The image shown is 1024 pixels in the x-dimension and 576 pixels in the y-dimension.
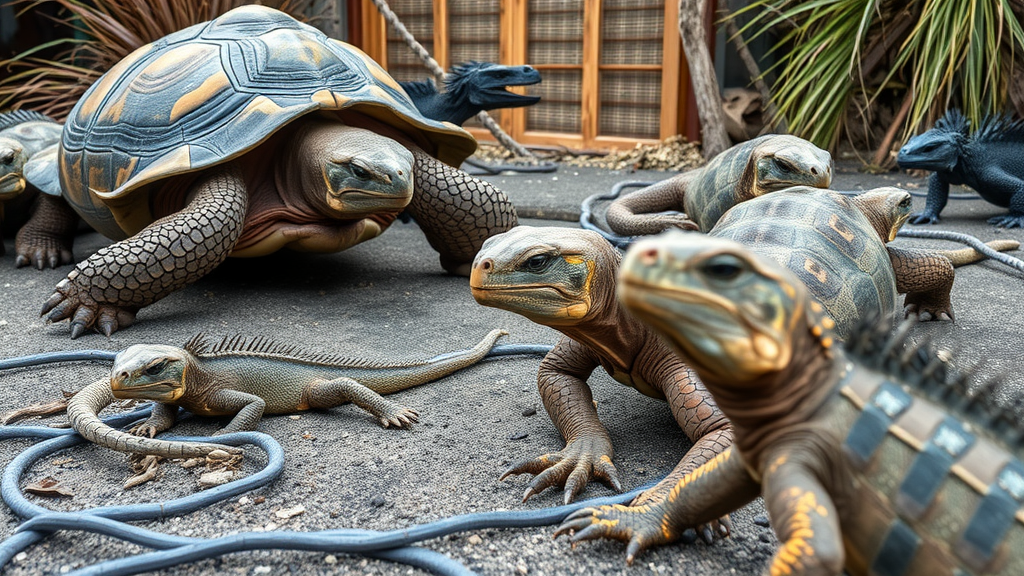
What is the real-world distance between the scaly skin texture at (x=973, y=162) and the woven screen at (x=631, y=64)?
13.2 feet

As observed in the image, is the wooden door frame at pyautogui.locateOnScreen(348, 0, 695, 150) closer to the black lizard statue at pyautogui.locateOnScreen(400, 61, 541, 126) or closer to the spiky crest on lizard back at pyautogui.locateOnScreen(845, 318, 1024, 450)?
the black lizard statue at pyautogui.locateOnScreen(400, 61, 541, 126)

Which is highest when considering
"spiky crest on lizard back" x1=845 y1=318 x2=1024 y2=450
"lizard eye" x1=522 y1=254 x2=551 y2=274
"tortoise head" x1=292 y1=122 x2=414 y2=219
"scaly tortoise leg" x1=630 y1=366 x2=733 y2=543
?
"spiky crest on lizard back" x1=845 y1=318 x2=1024 y2=450

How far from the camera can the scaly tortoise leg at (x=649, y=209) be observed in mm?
4879

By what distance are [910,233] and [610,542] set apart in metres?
4.19

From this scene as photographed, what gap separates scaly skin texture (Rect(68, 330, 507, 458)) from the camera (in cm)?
236

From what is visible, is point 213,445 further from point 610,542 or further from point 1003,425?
point 1003,425

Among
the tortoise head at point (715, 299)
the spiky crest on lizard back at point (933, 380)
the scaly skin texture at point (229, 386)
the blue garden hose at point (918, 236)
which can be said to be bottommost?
the blue garden hose at point (918, 236)

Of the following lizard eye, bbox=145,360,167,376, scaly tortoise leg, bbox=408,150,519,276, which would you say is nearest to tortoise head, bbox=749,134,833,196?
scaly tortoise leg, bbox=408,150,519,276

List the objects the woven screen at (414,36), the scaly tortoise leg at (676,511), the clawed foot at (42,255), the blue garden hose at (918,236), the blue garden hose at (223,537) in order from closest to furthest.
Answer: the scaly tortoise leg at (676,511)
the blue garden hose at (223,537)
the blue garden hose at (918,236)
the clawed foot at (42,255)
the woven screen at (414,36)

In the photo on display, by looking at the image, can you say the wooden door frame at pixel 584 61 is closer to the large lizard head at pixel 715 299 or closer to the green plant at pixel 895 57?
the green plant at pixel 895 57

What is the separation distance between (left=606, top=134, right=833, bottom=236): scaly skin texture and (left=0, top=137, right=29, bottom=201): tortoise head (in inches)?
143

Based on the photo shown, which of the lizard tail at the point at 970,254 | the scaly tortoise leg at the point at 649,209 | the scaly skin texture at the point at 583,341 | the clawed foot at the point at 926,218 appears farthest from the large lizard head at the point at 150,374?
the clawed foot at the point at 926,218

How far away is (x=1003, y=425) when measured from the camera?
51.1 inches

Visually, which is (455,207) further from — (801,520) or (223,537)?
(801,520)
